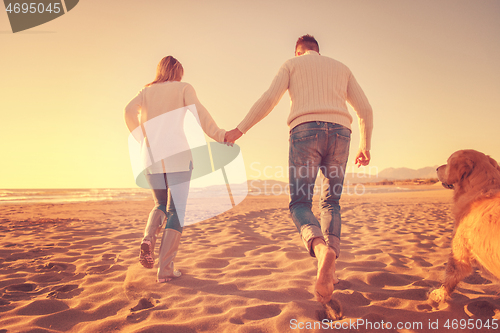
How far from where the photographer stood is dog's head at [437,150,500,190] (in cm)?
205

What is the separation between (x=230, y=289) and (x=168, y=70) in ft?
7.66

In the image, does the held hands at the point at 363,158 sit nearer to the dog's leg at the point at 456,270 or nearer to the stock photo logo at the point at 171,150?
the dog's leg at the point at 456,270

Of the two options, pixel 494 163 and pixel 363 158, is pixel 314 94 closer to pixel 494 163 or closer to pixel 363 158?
pixel 363 158

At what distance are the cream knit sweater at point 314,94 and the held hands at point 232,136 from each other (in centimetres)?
7

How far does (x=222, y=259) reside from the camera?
3225 millimetres

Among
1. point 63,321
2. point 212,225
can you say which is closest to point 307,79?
point 63,321

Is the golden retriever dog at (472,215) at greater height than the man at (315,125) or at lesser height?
lesser

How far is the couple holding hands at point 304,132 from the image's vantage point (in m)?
2.08

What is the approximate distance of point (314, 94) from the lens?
216 centimetres

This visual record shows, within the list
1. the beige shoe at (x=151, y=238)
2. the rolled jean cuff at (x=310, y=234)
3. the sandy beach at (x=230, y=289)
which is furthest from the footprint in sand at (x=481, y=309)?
the beige shoe at (x=151, y=238)

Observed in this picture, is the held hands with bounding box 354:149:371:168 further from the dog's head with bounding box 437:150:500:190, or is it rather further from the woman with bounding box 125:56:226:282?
the woman with bounding box 125:56:226:282

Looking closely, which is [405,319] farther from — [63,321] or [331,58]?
[63,321]

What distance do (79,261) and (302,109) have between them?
3.27 meters

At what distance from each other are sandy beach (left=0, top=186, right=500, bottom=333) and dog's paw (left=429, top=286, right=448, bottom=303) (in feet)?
0.16
